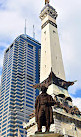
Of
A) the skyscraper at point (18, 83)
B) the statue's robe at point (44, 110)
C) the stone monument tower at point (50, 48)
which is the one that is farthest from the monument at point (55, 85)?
the skyscraper at point (18, 83)

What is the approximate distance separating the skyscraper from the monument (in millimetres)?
29864

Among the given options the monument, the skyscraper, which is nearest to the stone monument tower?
the monument

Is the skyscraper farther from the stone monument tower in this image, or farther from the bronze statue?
the bronze statue

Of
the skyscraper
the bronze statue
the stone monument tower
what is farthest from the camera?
the skyscraper

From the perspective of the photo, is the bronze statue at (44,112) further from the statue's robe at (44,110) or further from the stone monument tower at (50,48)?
the stone monument tower at (50,48)

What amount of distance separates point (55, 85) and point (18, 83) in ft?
183

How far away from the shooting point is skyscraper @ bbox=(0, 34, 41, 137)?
73500 millimetres

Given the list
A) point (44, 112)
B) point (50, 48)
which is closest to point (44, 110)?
point (44, 112)

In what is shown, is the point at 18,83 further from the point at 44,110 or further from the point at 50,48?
the point at 44,110

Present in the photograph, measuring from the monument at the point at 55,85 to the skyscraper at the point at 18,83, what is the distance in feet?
98.0

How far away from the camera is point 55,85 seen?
112 ft

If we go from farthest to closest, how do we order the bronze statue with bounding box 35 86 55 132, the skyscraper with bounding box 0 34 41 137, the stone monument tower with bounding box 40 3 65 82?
1. the skyscraper with bounding box 0 34 41 137
2. the stone monument tower with bounding box 40 3 65 82
3. the bronze statue with bounding box 35 86 55 132

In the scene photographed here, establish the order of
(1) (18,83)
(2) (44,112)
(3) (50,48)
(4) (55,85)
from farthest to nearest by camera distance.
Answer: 1. (1) (18,83)
2. (3) (50,48)
3. (4) (55,85)
4. (2) (44,112)

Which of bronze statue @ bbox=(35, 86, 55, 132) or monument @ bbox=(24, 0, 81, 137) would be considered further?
monument @ bbox=(24, 0, 81, 137)
